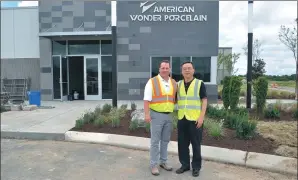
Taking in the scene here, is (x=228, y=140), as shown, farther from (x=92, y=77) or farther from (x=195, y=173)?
(x=92, y=77)

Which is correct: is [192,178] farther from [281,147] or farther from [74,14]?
[74,14]

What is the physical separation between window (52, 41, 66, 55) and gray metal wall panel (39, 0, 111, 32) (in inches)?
31.2

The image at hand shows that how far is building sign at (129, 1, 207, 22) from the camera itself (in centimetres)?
1351

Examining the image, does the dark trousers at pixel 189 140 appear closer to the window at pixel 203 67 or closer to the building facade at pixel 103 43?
the building facade at pixel 103 43

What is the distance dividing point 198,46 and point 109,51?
4787mm

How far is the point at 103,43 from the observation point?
47.4ft

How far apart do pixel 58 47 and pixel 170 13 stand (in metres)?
6.39

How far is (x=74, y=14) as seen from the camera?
13938 millimetres

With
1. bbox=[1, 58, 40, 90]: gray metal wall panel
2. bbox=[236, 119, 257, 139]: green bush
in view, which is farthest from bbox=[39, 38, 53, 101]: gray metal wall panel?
bbox=[236, 119, 257, 139]: green bush

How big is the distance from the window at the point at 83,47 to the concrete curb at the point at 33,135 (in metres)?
8.44

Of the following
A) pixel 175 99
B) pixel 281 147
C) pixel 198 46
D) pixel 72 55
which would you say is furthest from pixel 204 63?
pixel 175 99

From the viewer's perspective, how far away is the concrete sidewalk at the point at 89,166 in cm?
426

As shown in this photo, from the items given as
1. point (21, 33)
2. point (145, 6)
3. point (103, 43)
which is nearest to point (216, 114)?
point (145, 6)

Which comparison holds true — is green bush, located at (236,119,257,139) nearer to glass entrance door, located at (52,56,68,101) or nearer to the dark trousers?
the dark trousers
